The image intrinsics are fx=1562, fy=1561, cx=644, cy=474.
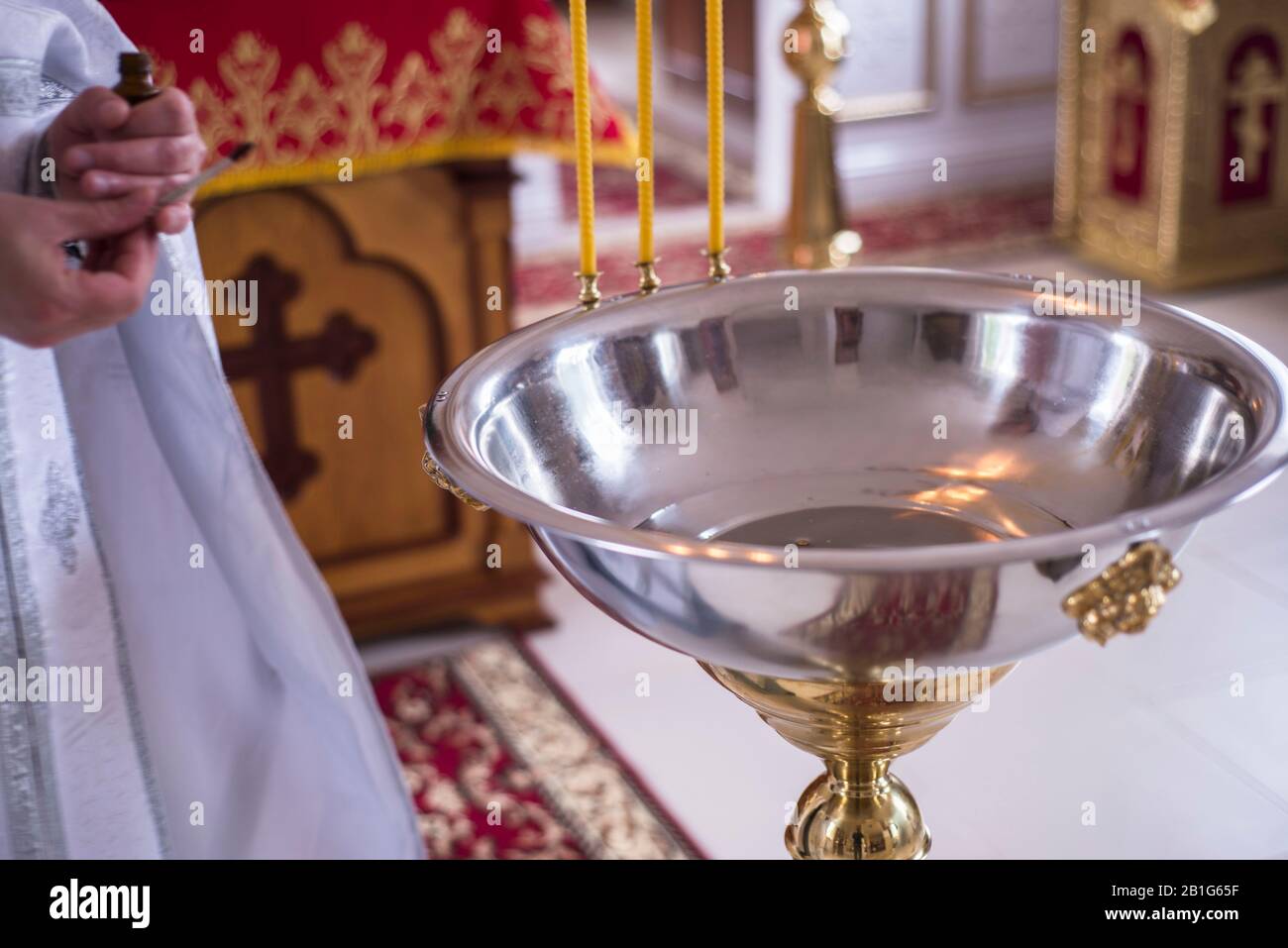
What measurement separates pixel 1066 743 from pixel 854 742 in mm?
1654

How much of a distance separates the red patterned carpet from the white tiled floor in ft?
0.17

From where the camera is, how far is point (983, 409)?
898 millimetres

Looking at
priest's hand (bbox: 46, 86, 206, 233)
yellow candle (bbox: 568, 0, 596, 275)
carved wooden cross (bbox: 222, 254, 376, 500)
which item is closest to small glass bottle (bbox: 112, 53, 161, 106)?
priest's hand (bbox: 46, 86, 206, 233)

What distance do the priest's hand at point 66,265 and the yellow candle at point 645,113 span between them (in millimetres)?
279

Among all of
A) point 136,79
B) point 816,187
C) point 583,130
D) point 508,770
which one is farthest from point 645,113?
point 508,770

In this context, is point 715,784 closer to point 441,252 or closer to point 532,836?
point 532,836

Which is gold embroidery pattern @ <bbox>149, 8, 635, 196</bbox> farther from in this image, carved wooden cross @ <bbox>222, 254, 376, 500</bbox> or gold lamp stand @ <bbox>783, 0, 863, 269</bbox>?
gold lamp stand @ <bbox>783, 0, 863, 269</bbox>

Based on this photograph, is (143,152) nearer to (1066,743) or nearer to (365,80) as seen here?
(365,80)

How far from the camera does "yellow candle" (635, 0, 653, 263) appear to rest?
0.91 metres

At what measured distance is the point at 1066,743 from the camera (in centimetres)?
238

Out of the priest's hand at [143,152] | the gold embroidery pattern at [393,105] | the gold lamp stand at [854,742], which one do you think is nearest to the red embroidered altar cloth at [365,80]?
the gold embroidery pattern at [393,105]

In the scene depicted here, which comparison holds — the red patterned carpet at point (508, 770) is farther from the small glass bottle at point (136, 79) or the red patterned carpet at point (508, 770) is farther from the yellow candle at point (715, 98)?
the small glass bottle at point (136, 79)

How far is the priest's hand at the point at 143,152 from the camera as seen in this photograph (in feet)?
2.77

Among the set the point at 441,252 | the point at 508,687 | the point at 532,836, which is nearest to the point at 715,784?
the point at 532,836
